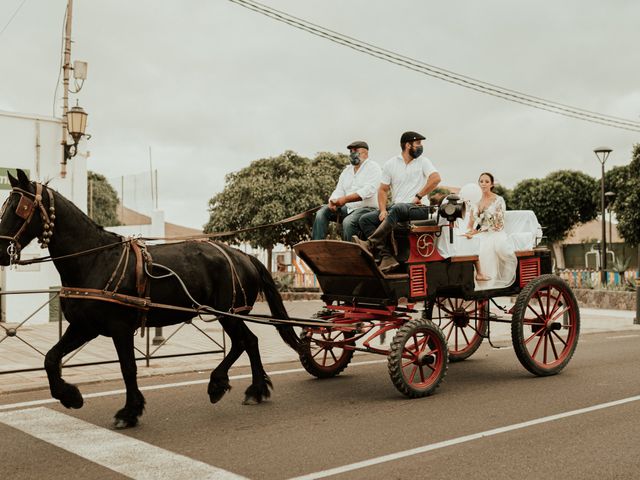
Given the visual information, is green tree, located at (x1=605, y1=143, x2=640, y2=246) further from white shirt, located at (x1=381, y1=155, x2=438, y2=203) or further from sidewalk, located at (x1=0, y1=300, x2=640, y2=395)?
white shirt, located at (x1=381, y1=155, x2=438, y2=203)

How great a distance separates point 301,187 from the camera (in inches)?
1180

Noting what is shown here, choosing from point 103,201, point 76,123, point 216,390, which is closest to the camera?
point 216,390

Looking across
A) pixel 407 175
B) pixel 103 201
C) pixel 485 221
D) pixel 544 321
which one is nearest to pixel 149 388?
pixel 407 175

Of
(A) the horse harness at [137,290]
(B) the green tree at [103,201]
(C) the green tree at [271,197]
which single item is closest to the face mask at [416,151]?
(A) the horse harness at [137,290]

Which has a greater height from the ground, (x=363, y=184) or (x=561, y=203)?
(x=561, y=203)

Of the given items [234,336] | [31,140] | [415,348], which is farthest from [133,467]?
[31,140]

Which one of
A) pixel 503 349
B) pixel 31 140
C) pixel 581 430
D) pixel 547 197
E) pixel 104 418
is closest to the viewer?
pixel 581 430

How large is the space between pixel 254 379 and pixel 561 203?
45.2 m

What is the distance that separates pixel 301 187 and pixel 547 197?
2544 cm

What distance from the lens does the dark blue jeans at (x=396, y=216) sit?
7.52 metres

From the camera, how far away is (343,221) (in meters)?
8.03

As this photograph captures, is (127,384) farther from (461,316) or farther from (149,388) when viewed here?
(461,316)

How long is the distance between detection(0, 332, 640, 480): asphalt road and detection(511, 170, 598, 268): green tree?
139 ft

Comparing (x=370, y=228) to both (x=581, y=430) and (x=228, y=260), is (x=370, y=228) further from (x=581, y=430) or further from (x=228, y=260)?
(x=581, y=430)
